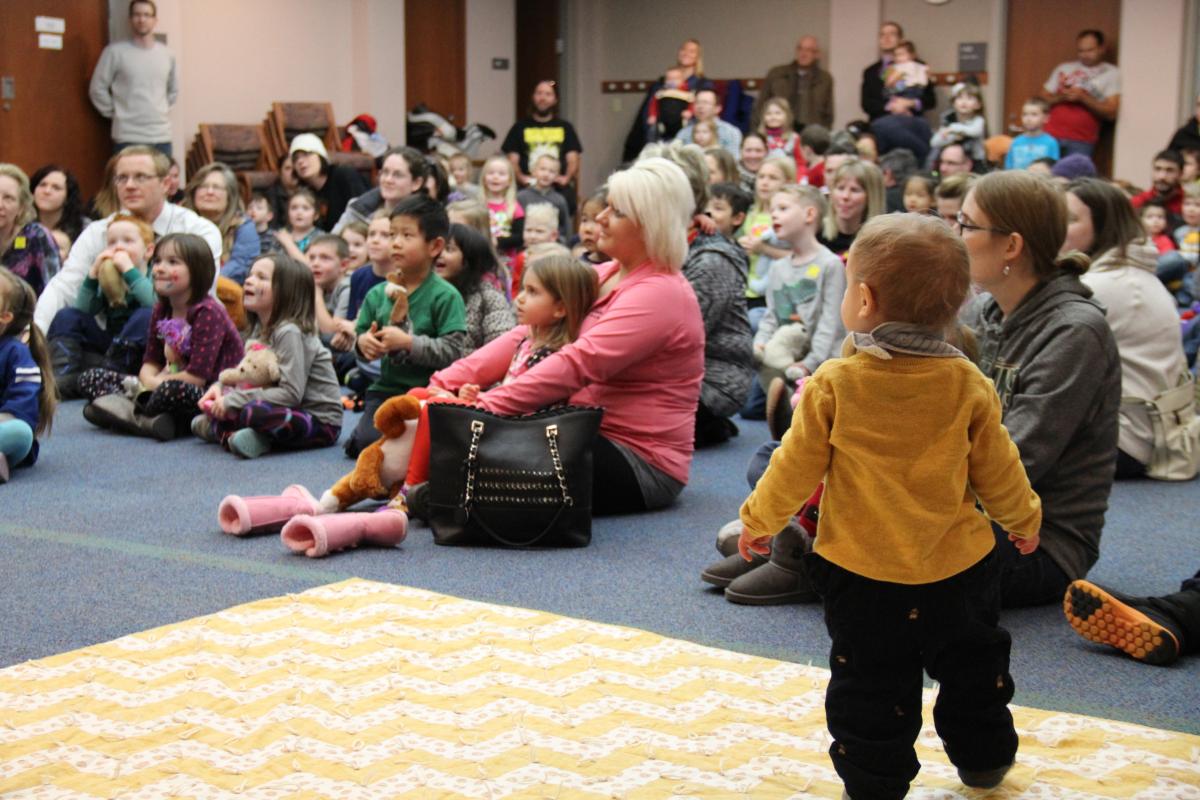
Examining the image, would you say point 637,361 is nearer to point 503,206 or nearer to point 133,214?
point 133,214

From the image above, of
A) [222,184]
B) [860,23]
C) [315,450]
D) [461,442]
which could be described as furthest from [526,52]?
[461,442]

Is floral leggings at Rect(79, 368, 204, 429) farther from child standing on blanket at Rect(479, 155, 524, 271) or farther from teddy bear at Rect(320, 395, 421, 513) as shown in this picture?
child standing on blanket at Rect(479, 155, 524, 271)

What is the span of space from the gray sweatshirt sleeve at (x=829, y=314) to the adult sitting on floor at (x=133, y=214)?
2809mm

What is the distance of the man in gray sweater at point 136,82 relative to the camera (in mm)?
9867

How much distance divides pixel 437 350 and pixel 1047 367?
2349mm

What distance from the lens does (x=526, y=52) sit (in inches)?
599

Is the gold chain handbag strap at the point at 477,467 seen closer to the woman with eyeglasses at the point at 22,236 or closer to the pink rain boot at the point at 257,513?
the pink rain boot at the point at 257,513

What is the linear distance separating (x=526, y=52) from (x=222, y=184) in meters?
8.04

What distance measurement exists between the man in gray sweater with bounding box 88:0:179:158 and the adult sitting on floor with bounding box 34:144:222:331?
3394 millimetres

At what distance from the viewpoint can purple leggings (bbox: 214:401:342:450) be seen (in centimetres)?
522

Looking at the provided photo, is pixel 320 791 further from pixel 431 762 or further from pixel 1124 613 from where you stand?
pixel 1124 613

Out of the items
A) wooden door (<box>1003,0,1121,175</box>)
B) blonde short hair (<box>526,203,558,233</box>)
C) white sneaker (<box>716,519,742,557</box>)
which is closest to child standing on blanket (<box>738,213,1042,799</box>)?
white sneaker (<box>716,519,742,557</box>)

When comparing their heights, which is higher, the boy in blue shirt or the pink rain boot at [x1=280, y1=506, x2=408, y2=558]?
the boy in blue shirt

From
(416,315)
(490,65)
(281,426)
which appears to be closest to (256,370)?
(281,426)
